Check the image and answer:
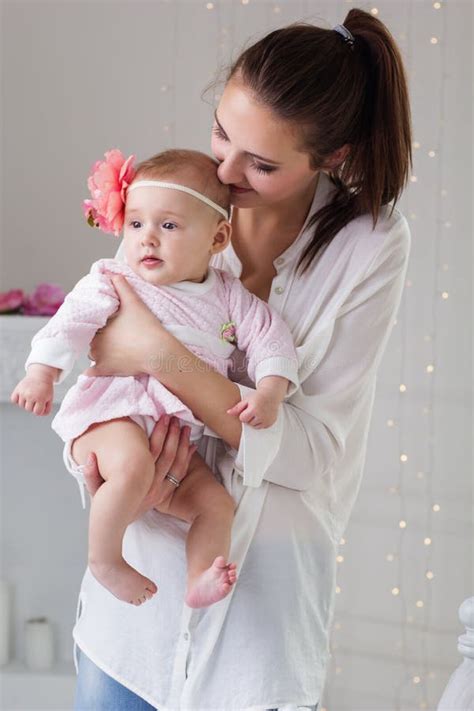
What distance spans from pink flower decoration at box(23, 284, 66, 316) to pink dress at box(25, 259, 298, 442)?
151 centimetres

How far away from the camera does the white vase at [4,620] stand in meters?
3.29

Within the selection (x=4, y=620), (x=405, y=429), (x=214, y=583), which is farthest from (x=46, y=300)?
(x=214, y=583)

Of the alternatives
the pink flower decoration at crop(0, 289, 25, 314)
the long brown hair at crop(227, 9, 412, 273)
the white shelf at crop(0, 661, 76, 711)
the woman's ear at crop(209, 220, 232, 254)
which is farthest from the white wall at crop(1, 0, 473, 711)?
the woman's ear at crop(209, 220, 232, 254)

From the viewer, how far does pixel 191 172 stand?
1.61m

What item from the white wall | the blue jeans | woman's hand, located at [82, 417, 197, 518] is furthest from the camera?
the white wall

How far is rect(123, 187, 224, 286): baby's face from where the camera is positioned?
1590 mm

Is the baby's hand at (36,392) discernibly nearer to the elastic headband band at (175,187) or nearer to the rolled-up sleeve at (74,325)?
the rolled-up sleeve at (74,325)

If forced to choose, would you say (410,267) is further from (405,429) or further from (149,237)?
(149,237)

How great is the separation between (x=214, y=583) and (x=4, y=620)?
6.93 ft

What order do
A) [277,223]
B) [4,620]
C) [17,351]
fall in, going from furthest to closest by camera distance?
[4,620] < [17,351] < [277,223]

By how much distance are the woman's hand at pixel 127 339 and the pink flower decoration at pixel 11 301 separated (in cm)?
160

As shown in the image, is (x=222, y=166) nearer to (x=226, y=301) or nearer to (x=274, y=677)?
(x=226, y=301)

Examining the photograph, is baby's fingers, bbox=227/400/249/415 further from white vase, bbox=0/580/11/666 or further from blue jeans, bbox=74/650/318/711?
white vase, bbox=0/580/11/666

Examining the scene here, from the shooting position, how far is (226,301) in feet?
5.39
